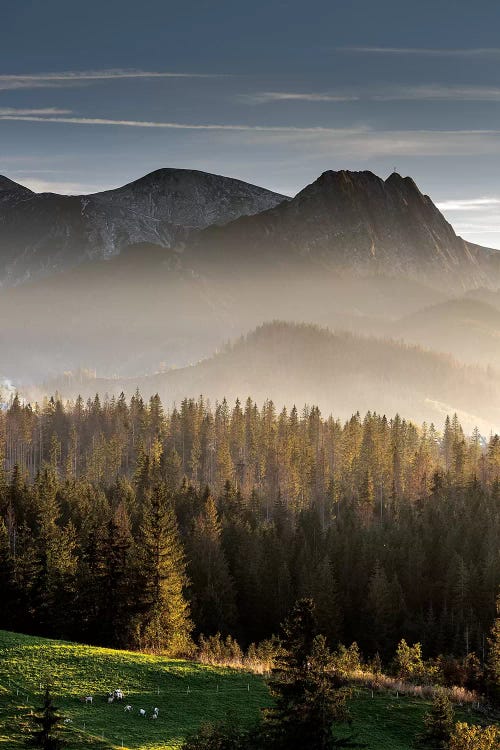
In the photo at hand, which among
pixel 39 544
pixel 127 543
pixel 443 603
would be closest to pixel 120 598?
pixel 127 543

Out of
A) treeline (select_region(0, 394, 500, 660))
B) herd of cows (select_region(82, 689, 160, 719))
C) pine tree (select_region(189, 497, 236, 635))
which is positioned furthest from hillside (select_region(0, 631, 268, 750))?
pine tree (select_region(189, 497, 236, 635))

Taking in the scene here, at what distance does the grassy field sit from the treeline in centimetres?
1750

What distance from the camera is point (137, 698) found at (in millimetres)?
47094

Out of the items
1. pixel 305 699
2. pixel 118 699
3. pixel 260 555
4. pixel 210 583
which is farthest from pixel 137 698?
pixel 260 555

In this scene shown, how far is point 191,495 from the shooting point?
5123 inches

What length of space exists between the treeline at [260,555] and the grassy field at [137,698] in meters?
17.5

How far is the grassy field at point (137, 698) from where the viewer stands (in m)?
40.2

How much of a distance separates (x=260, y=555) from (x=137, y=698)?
57.4 m

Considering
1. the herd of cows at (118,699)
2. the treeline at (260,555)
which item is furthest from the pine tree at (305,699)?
the treeline at (260,555)

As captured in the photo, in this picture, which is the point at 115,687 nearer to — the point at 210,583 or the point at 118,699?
the point at 118,699

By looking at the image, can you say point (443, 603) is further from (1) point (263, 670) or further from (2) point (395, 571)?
(1) point (263, 670)

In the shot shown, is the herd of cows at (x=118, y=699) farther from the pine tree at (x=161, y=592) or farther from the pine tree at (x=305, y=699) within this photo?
the pine tree at (x=161, y=592)

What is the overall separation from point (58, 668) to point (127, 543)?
81.4 feet

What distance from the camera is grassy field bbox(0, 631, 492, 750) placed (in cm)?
4025
